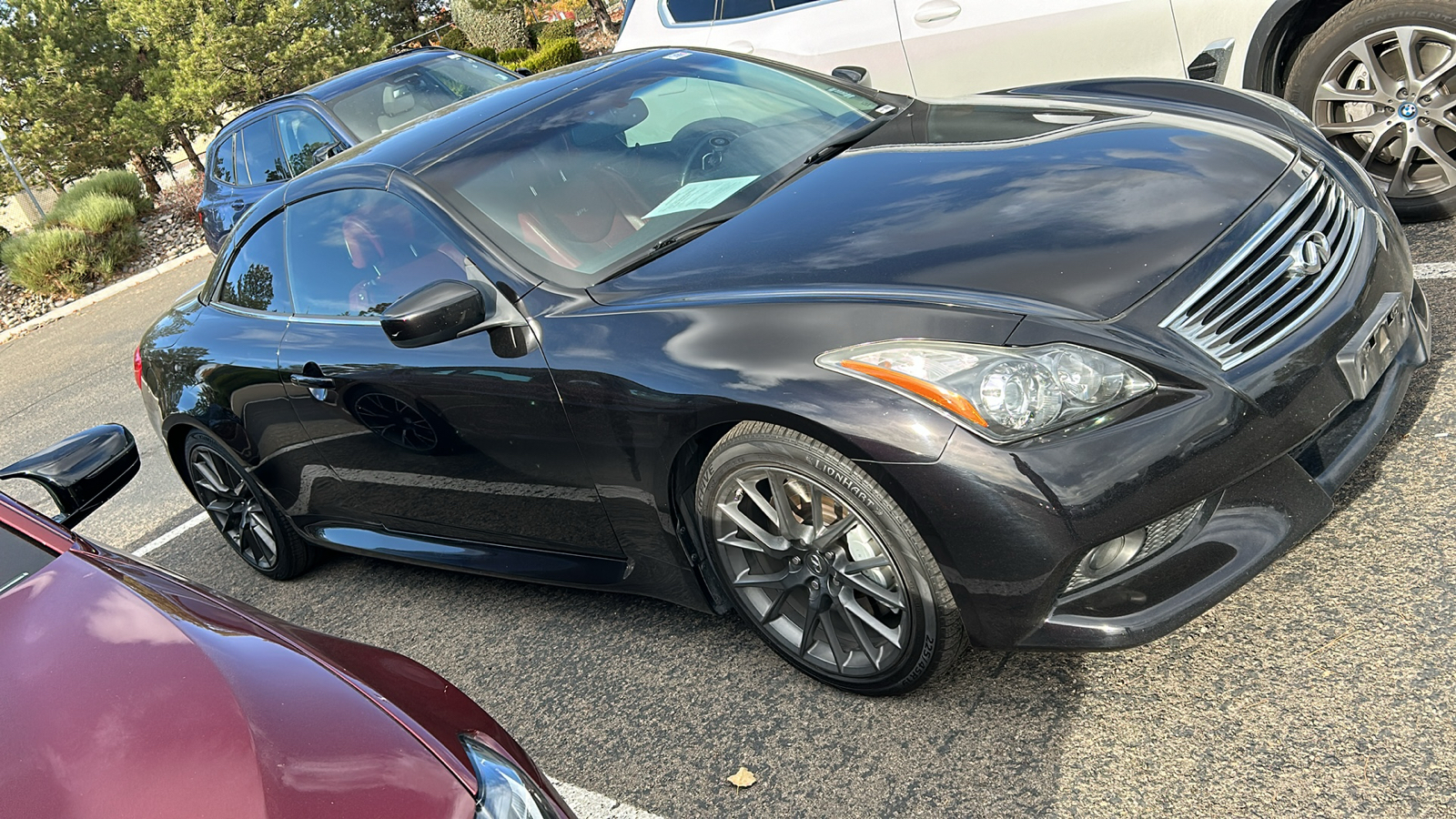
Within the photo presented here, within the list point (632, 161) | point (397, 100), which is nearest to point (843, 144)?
point (632, 161)

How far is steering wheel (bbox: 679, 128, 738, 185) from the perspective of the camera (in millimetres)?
3600

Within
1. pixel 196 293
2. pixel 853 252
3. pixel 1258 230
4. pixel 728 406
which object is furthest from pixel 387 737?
pixel 196 293

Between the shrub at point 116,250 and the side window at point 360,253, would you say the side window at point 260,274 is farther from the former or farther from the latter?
the shrub at point 116,250

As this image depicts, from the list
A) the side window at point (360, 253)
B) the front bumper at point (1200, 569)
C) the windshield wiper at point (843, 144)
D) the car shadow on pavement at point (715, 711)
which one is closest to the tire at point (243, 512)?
the car shadow on pavement at point (715, 711)

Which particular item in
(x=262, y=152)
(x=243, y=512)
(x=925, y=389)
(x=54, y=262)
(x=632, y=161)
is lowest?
(x=54, y=262)

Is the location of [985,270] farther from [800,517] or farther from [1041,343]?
[800,517]

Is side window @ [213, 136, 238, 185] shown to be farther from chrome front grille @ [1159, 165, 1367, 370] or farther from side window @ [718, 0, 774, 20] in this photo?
chrome front grille @ [1159, 165, 1367, 370]

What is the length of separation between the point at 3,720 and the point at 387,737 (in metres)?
0.68

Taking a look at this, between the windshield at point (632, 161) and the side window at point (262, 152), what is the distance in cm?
Result: 623

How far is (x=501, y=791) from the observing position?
5.90ft

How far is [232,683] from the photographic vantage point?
1.94 meters

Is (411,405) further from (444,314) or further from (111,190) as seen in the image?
(111,190)

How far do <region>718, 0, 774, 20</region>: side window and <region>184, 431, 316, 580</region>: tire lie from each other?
12.3 feet

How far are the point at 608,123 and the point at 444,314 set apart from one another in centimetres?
106
